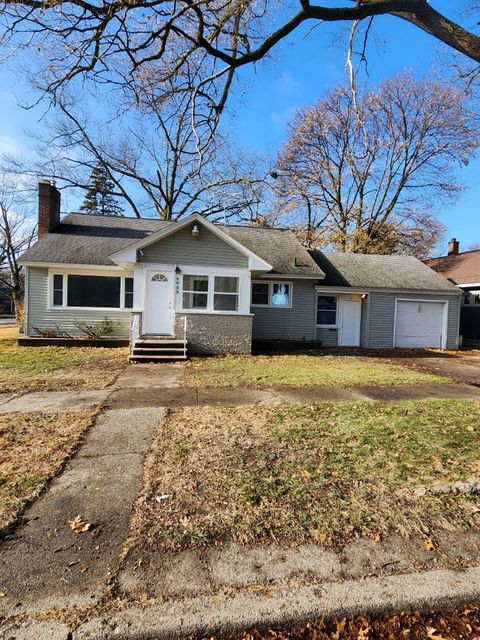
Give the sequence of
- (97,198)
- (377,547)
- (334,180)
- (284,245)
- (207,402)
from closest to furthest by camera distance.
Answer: (377,547), (207,402), (284,245), (334,180), (97,198)

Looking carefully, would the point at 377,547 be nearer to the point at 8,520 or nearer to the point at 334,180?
the point at 8,520

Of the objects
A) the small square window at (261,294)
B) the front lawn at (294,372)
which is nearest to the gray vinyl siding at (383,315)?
the front lawn at (294,372)

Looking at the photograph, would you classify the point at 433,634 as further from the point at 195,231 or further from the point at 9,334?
the point at 9,334

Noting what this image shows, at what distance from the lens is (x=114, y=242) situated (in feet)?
49.2

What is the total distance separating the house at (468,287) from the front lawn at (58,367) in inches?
642

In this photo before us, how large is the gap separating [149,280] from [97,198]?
33885 millimetres

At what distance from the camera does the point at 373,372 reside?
9570 mm

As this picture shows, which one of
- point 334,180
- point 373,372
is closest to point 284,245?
point 373,372

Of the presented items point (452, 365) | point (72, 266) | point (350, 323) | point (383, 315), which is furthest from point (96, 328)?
point (452, 365)

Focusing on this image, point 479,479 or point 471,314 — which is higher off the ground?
point 471,314

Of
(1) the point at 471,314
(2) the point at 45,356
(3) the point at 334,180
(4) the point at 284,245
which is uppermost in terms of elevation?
(3) the point at 334,180

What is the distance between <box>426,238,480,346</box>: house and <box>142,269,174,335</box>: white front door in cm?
1401

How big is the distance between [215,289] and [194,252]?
4.58 feet

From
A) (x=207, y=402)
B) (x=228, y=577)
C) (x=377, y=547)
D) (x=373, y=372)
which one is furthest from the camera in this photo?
(x=373, y=372)
